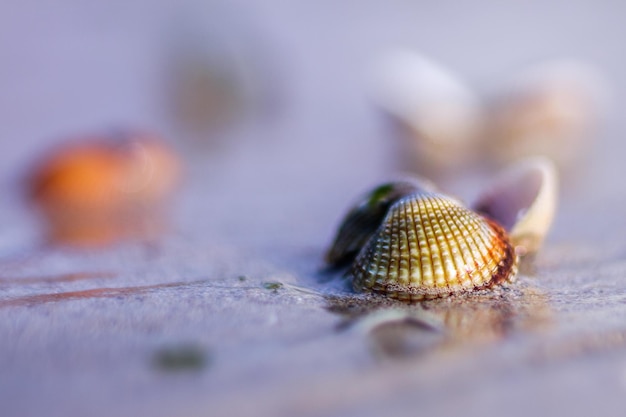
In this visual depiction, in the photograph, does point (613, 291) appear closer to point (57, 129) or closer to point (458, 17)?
point (57, 129)

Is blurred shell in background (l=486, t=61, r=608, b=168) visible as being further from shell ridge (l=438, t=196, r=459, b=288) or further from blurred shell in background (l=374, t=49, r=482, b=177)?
shell ridge (l=438, t=196, r=459, b=288)

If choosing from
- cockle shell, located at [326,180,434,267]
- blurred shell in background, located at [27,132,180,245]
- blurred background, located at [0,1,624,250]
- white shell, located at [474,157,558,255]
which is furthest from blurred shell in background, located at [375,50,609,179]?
cockle shell, located at [326,180,434,267]

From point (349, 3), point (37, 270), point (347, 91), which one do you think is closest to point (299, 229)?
point (37, 270)

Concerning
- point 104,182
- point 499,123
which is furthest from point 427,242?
point 499,123

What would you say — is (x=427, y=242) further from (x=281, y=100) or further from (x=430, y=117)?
(x=281, y=100)

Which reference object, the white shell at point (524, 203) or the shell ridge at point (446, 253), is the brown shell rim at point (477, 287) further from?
the white shell at point (524, 203)

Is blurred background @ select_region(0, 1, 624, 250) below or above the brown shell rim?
above
